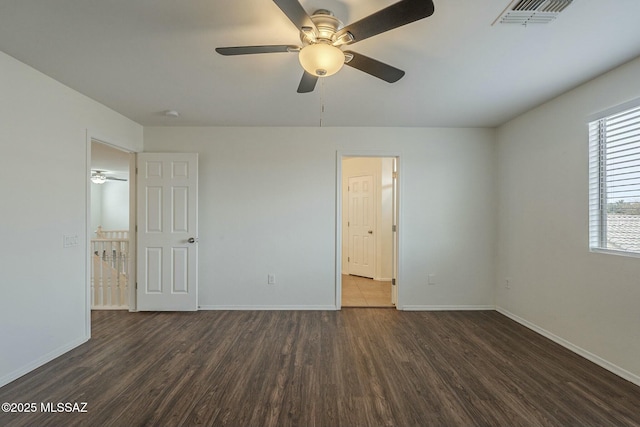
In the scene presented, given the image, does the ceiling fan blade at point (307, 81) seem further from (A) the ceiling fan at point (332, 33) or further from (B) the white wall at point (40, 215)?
(B) the white wall at point (40, 215)

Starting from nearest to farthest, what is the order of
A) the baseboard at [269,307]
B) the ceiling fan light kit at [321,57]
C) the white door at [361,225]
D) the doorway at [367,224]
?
the ceiling fan light kit at [321,57] < the baseboard at [269,307] < the doorway at [367,224] < the white door at [361,225]

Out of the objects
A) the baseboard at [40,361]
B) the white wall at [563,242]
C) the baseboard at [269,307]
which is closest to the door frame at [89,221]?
the baseboard at [40,361]

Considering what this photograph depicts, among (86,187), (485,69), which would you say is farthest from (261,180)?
(485,69)

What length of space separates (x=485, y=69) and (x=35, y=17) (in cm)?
314

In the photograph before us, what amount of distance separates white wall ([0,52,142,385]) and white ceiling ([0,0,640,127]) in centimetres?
23

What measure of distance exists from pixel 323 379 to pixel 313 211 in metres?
2.08

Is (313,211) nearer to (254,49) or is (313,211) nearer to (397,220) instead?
(397,220)

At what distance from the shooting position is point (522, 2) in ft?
4.99

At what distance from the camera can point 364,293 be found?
4.52 meters

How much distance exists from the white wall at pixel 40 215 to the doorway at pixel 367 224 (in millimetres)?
3636

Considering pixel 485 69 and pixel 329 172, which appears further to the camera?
pixel 329 172

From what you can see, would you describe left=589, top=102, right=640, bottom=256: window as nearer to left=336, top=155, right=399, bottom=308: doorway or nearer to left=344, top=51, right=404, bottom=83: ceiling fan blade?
left=344, top=51, right=404, bottom=83: ceiling fan blade

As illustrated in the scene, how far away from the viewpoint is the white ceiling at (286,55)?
1628mm

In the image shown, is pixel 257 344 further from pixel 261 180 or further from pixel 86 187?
pixel 86 187
